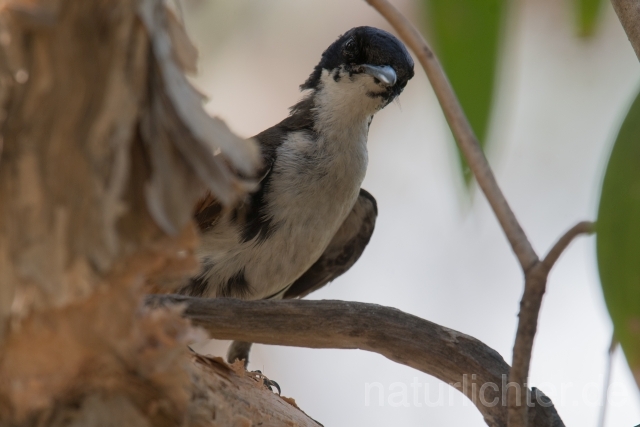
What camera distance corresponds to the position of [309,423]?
1185mm

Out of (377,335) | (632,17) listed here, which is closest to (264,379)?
(377,335)

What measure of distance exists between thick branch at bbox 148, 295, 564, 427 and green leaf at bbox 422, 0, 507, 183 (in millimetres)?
312

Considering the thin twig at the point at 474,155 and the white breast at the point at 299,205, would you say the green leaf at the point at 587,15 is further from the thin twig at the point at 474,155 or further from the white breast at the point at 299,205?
the white breast at the point at 299,205

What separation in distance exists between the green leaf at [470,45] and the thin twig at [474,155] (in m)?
0.23

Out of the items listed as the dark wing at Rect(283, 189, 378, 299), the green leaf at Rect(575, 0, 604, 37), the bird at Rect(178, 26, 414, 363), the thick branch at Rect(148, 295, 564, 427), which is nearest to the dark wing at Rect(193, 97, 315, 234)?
the bird at Rect(178, 26, 414, 363)

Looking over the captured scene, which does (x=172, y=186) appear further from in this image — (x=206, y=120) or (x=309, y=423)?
(x=309, y=423)

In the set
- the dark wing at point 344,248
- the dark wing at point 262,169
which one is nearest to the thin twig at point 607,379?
the dark wing at point 262,169

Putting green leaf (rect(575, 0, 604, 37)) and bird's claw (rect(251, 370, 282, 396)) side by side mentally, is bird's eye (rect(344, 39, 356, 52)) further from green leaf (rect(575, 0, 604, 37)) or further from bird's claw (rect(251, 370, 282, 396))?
bird's claw (rect(251, 370, 282, 396))

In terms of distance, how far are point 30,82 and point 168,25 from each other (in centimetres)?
13

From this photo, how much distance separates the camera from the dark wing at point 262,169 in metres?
1.84

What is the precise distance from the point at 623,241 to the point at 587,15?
639 millimetres

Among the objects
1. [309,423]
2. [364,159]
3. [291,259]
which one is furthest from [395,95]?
[309,423]

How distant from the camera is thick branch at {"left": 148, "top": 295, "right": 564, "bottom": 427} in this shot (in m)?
1.12

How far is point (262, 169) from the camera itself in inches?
74.5
